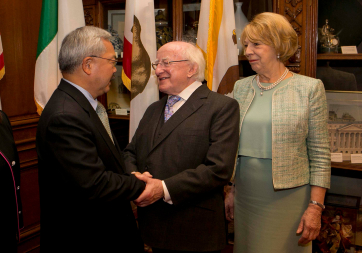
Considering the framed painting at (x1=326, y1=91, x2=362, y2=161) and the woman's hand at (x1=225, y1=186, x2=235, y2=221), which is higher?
the framed painting at (x1=326, y1=91, x2=362, y2=161)

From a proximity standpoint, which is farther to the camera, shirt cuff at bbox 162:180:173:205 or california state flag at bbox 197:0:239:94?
california state flag at bbox 197:0:239:94

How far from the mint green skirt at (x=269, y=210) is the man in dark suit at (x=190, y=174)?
0.23 m

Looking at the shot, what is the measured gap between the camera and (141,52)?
255cm

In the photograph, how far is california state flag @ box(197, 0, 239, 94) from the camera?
2.32 metres

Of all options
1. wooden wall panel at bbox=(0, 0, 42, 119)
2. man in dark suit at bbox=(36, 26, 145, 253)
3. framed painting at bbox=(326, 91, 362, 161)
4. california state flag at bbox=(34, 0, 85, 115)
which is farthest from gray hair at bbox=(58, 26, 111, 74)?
framed painting at bbox=(326, 91, 362, 161)

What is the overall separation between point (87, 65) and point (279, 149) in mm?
988

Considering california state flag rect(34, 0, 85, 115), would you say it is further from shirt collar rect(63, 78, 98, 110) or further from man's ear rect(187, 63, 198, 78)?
man's ear rect(187, 63, 198, 78)

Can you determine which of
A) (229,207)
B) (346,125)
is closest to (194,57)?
(229,207)

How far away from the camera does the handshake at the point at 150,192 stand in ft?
4.85

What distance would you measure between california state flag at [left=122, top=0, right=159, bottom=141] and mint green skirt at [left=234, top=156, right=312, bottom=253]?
1.08m

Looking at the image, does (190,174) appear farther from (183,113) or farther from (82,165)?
(82,165)

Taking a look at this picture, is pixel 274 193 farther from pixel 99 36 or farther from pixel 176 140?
pixel 99 36

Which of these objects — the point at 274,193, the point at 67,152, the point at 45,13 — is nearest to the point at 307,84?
the point at 274,193

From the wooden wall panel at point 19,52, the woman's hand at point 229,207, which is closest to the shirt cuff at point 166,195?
the woman's hand at point 229,207
